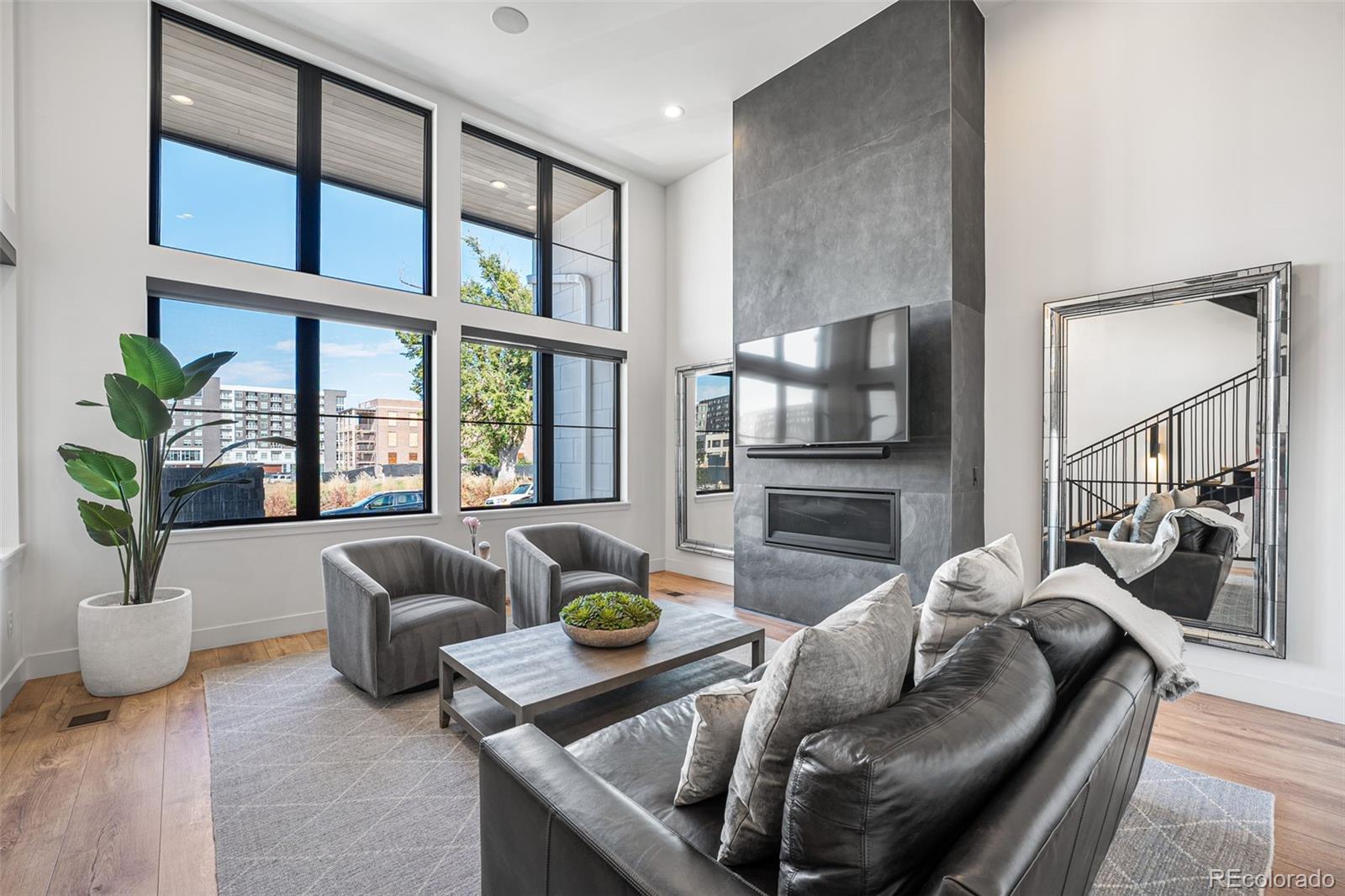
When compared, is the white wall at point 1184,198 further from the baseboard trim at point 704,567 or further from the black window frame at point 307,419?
the black window frame at point 307,419

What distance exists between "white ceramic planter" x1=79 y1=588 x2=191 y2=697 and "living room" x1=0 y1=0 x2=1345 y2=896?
0.02 metres

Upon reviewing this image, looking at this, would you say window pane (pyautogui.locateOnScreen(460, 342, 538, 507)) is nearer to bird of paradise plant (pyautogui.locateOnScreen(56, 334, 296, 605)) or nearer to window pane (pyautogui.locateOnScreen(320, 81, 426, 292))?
window pane (pyautogui.locateOnScreen(320, 81, 426, 292))

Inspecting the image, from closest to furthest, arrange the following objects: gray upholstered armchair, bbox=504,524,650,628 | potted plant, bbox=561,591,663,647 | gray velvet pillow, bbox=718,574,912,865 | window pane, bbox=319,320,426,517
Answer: gray velvet pillow, bbox=718,574,912,865, potted plant, bbox=561,591,663,647, gray upholstered armchair, bbox=504,524,650,628, window pane, bbox=319,320,426,517

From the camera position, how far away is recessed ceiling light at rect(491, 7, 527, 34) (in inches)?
149

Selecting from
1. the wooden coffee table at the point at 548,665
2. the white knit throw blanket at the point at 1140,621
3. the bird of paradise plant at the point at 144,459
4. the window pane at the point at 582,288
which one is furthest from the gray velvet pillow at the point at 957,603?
the window pane at the point at 582,288

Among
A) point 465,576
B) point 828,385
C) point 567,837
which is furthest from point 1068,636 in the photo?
point 465,576

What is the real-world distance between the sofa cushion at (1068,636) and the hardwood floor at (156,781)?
3.28 feet

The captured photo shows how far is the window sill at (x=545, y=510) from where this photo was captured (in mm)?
4918

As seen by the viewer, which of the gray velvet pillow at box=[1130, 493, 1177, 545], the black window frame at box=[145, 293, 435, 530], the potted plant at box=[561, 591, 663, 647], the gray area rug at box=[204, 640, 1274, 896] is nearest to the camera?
Result: the gray area rug at box=[204, 640, 1274, 896]

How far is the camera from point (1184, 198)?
10.2 ft

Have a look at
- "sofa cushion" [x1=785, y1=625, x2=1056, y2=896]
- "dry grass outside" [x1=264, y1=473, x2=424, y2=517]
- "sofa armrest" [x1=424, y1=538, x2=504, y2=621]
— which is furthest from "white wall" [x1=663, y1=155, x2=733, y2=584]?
"sofa cushion" [x1=785, y1=625, x2=1056, y2=896]

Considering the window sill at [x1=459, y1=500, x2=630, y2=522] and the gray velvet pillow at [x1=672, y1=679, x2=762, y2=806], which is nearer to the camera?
the gray velvet pillow at [x1=672, y1=679, x2=762, y2=806]

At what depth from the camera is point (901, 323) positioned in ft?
11.6

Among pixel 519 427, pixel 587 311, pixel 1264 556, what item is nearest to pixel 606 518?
pixel 519 427
